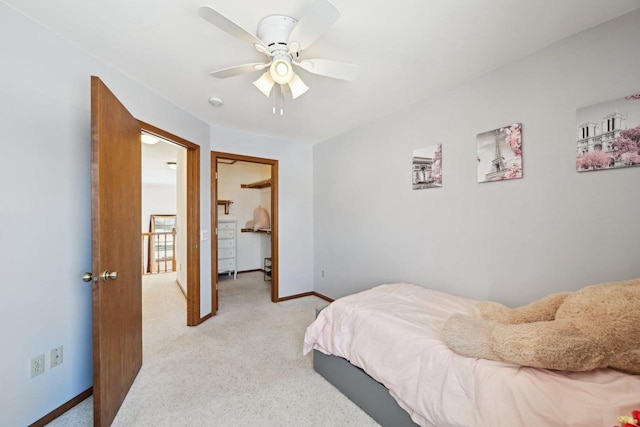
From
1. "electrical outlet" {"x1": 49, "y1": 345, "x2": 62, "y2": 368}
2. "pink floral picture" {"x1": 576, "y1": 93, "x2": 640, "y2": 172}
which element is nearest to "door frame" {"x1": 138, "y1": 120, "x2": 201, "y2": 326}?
"electrical outlet" {"x1": 49, "y1": 345, "x2": 62, "y2": 368}

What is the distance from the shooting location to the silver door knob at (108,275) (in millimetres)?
1413

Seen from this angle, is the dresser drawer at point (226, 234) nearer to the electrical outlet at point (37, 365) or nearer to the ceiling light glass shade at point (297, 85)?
the electrical outlet at point (37, 365)

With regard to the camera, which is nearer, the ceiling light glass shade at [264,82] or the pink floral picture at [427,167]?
the ceiling light glass shade at [264,82]

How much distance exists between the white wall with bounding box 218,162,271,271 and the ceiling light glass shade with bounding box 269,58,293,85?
13.4 feet

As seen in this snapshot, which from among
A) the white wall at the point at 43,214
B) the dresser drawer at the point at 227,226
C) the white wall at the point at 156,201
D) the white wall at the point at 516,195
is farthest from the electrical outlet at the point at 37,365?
the white wall at the point at 156,201

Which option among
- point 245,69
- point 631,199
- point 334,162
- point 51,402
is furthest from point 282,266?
point 631,199

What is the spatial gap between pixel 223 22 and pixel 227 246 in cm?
457

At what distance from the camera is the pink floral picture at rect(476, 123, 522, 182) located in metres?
1.80

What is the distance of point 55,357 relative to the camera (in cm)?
157

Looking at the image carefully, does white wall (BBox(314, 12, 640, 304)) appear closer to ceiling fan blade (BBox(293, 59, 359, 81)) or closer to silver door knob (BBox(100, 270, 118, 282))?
ceiling fan blade (BBox(293, 59, 359, 81))

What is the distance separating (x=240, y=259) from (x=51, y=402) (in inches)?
163

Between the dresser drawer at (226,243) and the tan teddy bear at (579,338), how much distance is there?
15.5 feet

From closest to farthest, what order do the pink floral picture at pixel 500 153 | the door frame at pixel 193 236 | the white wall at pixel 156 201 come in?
the pink floral picture at pixel 500 153 < the door frame at pixel 193 236 < the white wall at pixel 156 201

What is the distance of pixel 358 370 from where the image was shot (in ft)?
5.39
